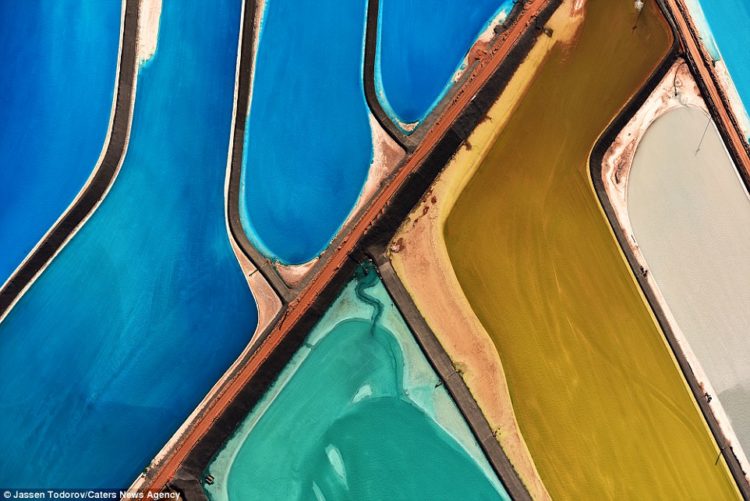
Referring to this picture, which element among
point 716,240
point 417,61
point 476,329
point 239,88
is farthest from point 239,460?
point 716,240

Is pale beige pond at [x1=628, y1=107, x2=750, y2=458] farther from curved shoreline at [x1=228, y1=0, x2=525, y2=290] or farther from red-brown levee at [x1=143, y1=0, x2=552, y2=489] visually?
curved shoreline at [x1=228, y1=0, x2=525, y2=290]

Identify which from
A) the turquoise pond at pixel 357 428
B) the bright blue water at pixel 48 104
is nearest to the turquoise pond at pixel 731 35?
the turquoise pond at pixel 357 428

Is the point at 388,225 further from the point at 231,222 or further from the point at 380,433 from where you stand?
the point at 380,433

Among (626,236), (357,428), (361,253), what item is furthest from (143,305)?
(626,236)

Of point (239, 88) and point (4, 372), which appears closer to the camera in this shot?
point (4, 372)

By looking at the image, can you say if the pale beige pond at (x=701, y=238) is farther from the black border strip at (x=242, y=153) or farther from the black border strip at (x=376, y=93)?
the black border strip at (x=242, y=153)

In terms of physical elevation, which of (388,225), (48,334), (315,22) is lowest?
(48,334)
